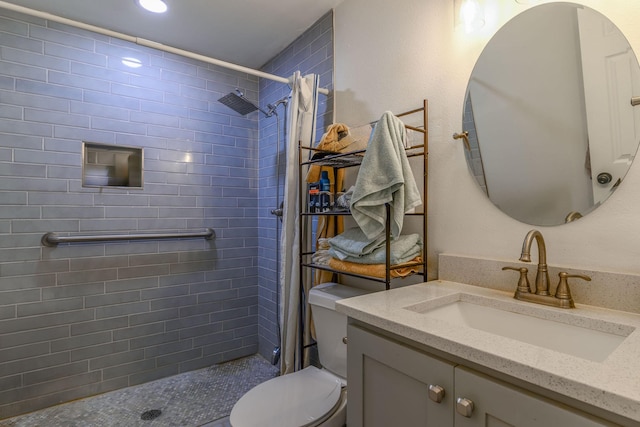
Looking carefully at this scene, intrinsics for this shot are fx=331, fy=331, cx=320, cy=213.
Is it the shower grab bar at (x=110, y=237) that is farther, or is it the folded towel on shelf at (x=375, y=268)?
the shower grab bar at (x=110, y=237)

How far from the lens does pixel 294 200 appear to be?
1.81m

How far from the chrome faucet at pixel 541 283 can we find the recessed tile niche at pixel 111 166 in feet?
7.12

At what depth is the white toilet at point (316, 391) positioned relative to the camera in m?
1.19

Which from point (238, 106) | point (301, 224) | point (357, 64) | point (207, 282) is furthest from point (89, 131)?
point (357, 64)

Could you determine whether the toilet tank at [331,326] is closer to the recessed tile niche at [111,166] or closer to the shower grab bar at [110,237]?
the shower grab bar at [110,237]

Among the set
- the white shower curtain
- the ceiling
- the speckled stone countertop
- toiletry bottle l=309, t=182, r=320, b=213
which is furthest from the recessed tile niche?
the speckled stone countertop

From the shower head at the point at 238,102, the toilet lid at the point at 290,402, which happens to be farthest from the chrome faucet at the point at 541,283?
the shower head at the point at 238,102

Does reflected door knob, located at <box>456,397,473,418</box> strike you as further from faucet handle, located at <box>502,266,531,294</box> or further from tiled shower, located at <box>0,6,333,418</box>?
tiled shower, located at <box>0,6,333,418</box>

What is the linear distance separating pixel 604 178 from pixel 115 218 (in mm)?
2401

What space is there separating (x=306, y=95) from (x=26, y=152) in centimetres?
160

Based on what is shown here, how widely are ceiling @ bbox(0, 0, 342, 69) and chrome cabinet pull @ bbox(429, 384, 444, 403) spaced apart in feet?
6.25

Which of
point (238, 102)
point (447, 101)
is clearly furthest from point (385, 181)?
point (238, 102)

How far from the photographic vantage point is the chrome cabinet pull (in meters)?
0.72

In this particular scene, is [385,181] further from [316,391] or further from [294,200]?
[316,391]
